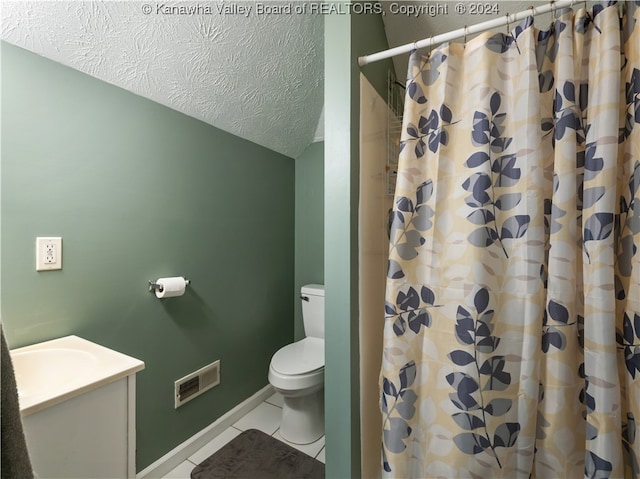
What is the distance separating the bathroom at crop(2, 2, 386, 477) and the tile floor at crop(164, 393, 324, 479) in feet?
0.41

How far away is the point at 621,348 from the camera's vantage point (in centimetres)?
77

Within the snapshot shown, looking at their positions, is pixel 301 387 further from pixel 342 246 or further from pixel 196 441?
pixel 342 246

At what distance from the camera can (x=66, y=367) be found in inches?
40.9

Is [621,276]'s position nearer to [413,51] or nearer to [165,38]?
[413,51]

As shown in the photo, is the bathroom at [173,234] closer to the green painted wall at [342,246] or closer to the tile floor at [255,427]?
the green painted wall at [342,246]

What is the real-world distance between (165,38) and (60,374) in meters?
1.38

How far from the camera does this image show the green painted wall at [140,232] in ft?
3.62

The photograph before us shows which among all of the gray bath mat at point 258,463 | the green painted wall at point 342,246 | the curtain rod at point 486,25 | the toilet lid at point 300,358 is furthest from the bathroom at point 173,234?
the toilet lid at point 300,358

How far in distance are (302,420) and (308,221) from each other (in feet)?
4.57

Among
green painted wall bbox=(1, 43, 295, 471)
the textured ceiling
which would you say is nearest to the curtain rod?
the textured ceiling

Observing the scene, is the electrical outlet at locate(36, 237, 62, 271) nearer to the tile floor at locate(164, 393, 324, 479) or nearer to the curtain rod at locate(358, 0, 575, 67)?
the tile floor at locate(164, 393, 324, 479)

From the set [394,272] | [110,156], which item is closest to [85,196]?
[110,156]

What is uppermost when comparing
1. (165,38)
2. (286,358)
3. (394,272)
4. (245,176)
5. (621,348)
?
(165,38)

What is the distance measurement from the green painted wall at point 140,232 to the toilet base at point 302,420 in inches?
16.2
